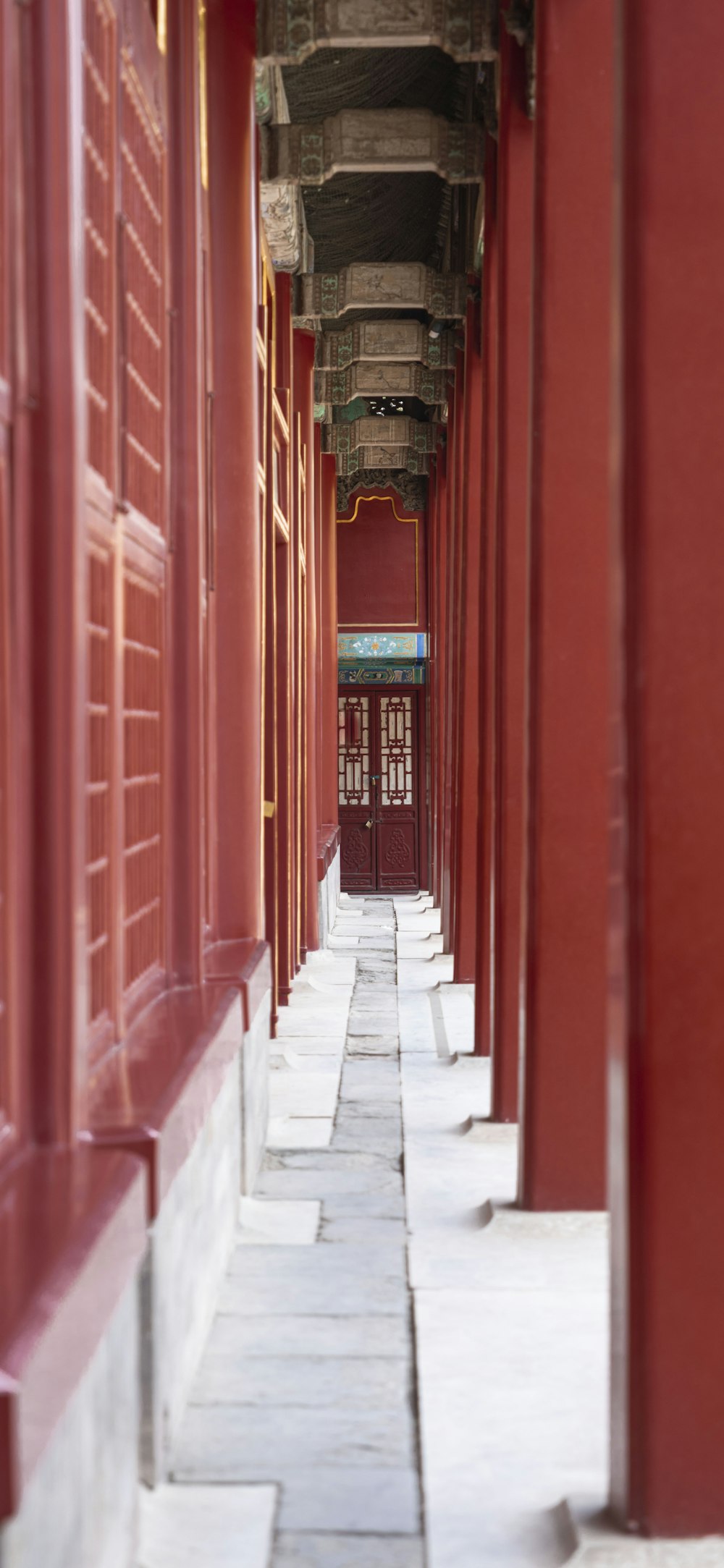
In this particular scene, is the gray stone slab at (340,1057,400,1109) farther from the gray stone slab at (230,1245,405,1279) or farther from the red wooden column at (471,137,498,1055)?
the gray stone slab at (230,1245,405,1279)

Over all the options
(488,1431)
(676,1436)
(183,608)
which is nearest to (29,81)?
(183,608)

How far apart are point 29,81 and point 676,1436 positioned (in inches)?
98.4

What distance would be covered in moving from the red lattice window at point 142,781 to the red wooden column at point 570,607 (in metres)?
1.09

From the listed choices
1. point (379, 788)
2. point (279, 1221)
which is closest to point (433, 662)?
point (379, 788)

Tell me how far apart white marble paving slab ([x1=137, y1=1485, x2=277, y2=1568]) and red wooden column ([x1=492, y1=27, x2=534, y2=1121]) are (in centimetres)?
284

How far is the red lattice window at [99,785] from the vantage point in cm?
339

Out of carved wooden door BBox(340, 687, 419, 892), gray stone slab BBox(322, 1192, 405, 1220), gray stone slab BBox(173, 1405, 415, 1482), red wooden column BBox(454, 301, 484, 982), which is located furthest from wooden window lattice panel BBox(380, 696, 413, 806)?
gray stone slab BBox(173, 1405, 415, 1482)

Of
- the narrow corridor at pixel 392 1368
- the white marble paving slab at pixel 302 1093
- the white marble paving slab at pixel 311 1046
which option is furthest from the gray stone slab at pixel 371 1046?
the narrow corridor at pixel 392 1368

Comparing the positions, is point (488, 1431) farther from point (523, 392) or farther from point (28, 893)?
point (523, 392)

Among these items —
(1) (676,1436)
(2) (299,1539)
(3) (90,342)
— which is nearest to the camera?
(1) (676,1436)

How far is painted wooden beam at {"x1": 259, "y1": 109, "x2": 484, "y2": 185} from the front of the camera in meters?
8.21

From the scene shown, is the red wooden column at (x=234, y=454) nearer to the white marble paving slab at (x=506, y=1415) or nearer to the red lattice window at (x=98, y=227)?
the red lattice window at (x=98, y=227)

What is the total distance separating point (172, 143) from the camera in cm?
466

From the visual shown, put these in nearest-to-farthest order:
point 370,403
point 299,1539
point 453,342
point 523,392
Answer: point 299,1539
point 523,392
point 453,342
point 370,403
